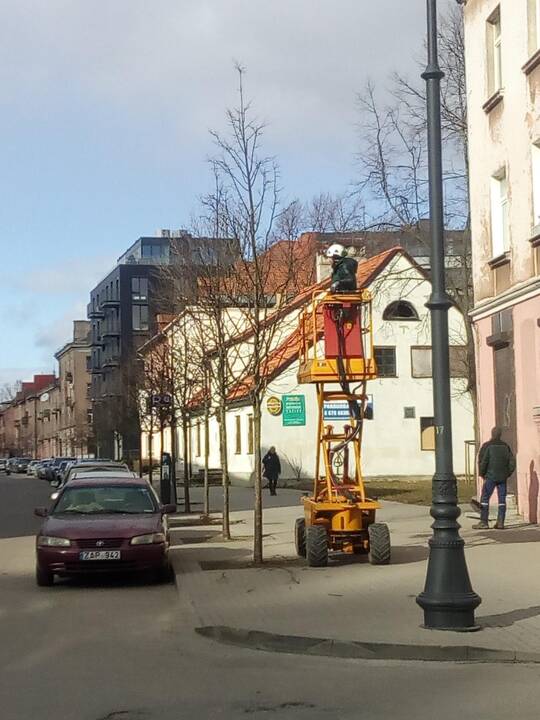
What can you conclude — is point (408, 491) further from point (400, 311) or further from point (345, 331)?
point (345, 331)

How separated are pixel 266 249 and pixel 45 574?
6082mm

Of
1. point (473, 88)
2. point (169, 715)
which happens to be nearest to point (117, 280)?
point (473, 88)

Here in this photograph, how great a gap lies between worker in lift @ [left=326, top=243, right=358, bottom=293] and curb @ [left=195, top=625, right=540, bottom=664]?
5.77 m

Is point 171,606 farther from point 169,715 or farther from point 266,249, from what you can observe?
point 266,249

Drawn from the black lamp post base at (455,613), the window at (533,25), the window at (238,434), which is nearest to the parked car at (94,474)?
the black lamp post base at (455,613)

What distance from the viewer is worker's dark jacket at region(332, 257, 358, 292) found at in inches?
552

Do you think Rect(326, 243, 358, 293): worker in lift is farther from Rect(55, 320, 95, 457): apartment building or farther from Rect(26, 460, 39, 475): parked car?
Rect(55, 320, 95, 457): apartment building

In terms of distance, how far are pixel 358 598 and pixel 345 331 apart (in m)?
4.13

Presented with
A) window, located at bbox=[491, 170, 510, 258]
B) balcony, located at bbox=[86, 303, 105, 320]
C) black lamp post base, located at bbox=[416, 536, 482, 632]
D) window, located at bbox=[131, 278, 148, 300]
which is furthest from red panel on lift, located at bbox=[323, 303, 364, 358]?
balcony, located at bbox=[86, 303, 105, 320]

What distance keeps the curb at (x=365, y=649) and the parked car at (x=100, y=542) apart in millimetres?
3744

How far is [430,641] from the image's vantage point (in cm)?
870

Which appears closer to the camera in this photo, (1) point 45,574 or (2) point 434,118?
(2) point 434,118

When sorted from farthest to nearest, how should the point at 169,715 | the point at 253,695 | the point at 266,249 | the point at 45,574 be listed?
1. the point at 266,249
2. the point at 45,574
3. the point at 253,695
4. the point at 169,715

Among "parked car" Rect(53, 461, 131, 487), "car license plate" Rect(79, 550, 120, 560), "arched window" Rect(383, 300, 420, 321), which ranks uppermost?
"arched window" Rect(383, 300, 420, 321)
